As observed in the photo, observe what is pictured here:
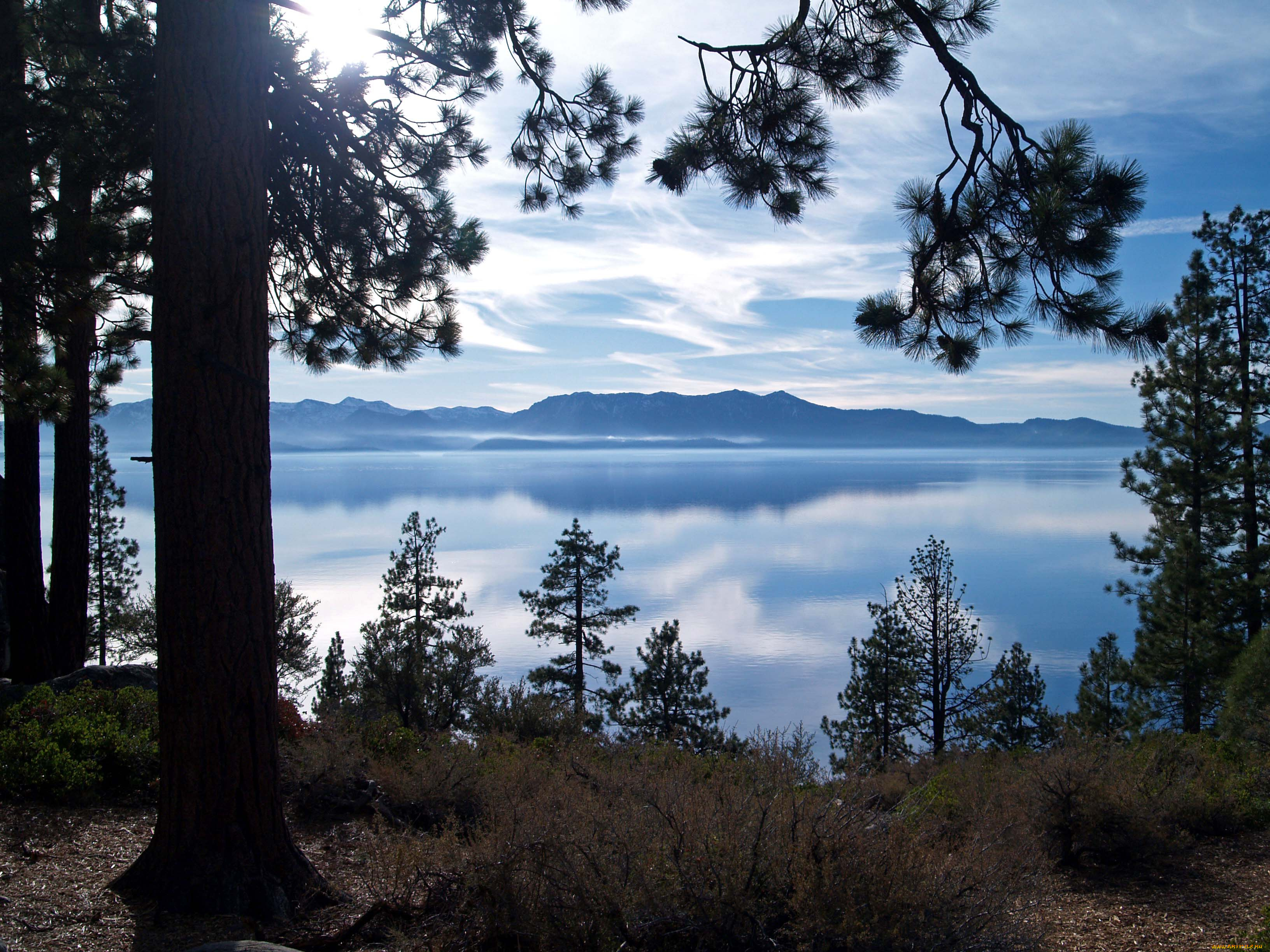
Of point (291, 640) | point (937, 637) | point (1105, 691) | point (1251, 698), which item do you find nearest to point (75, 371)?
point (1251, 698)

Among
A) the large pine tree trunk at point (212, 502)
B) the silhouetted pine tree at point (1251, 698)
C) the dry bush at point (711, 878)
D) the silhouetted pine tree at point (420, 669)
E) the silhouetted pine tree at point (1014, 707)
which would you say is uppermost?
the large pine tree trunk at point (212, 502)

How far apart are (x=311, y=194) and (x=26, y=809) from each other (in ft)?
15.5

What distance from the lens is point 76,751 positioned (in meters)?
5.56

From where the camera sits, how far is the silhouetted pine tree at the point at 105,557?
28.0m

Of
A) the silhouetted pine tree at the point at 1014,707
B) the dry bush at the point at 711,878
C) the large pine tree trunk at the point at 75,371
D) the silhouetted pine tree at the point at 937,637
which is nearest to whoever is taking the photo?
the dry bush at the point at 711,878

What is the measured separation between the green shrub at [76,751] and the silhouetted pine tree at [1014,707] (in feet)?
72.8

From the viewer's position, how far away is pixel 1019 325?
4.59m

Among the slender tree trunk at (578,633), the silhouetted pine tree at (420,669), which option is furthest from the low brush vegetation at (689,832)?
the slender tree trunk at (578,633)

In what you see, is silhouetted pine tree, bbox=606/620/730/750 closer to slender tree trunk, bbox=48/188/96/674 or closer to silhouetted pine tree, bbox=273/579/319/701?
silhouetted pine tree, bbox=273/579/319/701

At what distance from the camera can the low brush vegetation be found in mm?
2920

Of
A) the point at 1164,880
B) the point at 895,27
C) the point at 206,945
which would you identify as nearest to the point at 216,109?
the point at 206,945

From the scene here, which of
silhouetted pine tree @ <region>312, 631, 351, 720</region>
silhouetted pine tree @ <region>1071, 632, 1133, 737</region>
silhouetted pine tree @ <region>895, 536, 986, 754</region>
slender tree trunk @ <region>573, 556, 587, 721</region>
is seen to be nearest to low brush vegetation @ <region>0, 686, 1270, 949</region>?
silhouetted pine tree @ <region>312, 631, 351, 720</region>

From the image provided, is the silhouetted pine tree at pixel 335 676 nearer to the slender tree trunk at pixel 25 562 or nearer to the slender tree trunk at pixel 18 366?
the slender tree trunk at pixel 25 562

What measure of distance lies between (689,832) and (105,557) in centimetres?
3340
